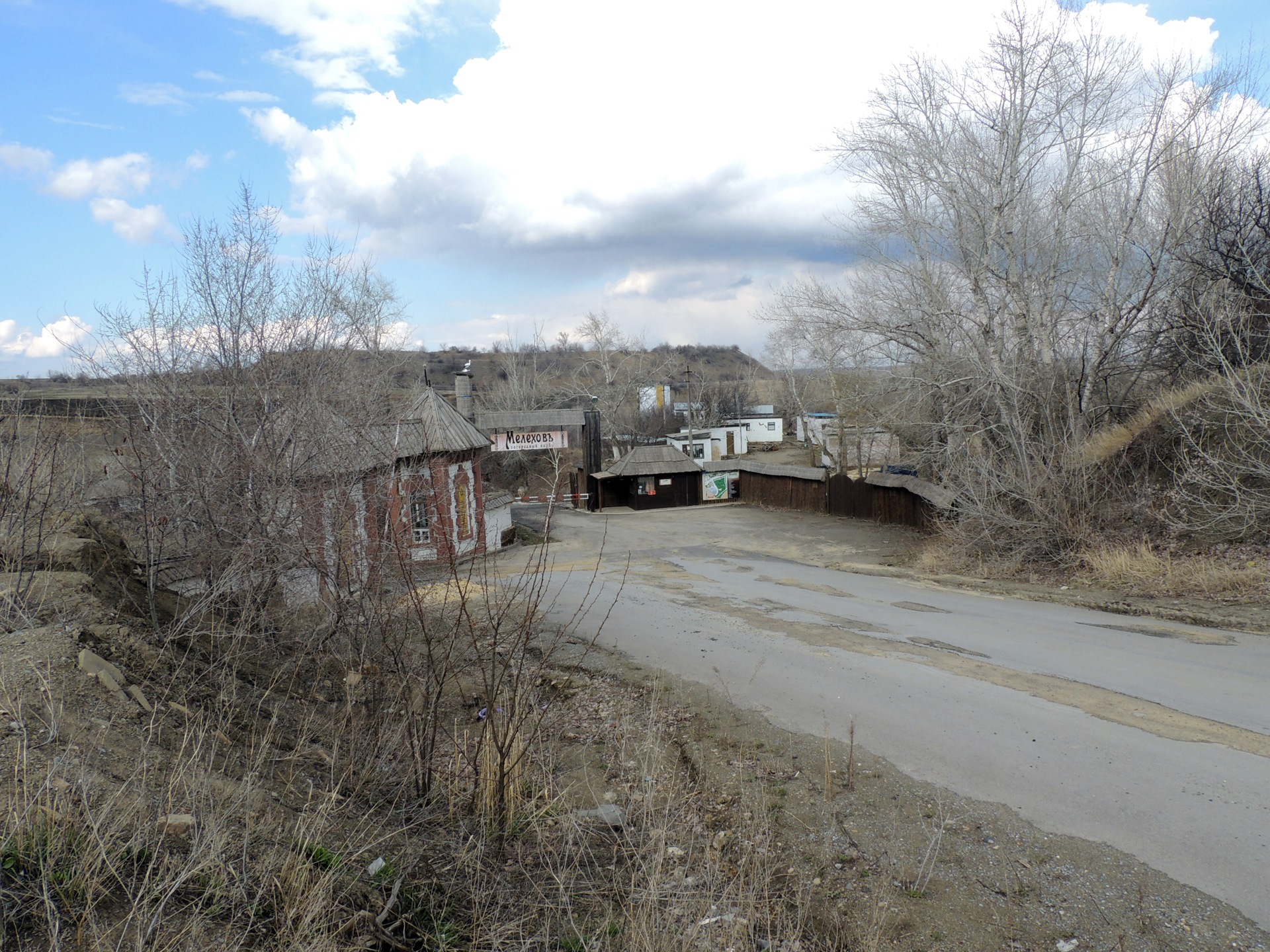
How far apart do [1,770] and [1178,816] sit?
6.74 metres

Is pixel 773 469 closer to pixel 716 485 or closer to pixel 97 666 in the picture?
pixel 716 485

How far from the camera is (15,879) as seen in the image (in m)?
2.86

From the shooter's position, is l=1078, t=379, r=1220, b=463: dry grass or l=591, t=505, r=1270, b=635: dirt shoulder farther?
l=1078, t=379, r=1220, b=463: dry grass

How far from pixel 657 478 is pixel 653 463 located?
0.82 meters

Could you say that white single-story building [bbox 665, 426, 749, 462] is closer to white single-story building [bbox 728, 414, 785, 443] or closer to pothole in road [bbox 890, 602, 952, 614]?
white single-story building [bbox 728, 414, 785, 443]

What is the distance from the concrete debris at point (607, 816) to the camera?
4.94 m

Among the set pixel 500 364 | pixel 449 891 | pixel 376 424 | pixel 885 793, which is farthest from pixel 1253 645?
pixel 500 364

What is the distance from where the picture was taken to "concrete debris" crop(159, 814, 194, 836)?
332 centimetres

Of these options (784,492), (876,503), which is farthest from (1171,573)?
(784,492)

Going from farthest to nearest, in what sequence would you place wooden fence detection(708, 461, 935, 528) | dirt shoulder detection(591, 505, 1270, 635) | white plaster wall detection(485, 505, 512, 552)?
white plaster wall detection(485, 505, 512, 552) → wooden fence detection(708, 461, 935, 528) → dirt shoulder detection(591, 505, 1270, 635)

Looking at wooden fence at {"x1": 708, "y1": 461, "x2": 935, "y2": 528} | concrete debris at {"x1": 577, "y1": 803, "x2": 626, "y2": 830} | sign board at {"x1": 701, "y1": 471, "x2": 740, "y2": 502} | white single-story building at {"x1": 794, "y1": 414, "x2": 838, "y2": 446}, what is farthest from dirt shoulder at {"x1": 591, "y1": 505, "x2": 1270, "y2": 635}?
white single-story building at {"x1": 794, "y1": 414, "x2": 838, "y2": 446}

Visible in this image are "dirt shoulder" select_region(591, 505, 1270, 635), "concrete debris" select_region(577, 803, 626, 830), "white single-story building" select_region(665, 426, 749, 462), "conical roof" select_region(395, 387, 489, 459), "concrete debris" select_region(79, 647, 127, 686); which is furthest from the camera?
"white single-story building" select_region(665, 426, 749, 462)

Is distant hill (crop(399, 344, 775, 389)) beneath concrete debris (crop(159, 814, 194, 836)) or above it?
above

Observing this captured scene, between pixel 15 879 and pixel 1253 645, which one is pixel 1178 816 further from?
pixel 15 879
